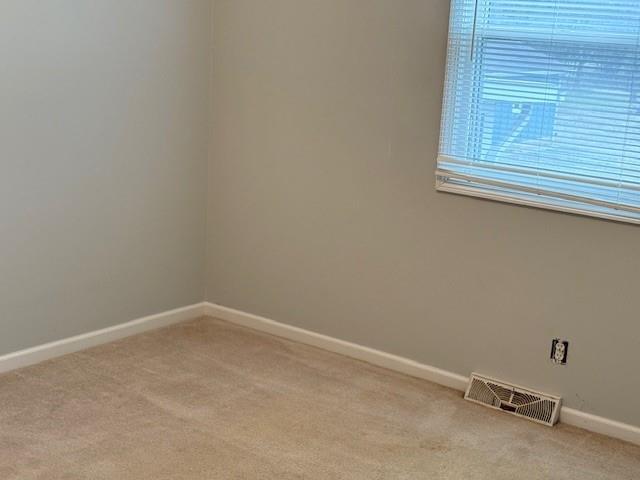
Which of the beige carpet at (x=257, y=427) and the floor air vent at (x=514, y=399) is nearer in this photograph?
the beige carpet at (x=257, y=427)

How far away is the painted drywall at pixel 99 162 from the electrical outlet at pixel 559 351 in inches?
73.2

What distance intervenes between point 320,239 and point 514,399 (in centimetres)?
114

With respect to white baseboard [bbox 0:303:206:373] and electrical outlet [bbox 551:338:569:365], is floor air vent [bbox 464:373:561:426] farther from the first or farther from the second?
white baseboard [bbox 0:303:206:373]

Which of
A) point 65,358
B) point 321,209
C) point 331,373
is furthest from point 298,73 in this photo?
point 65,358

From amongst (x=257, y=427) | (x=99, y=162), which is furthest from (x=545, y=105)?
(x=99, y=162)

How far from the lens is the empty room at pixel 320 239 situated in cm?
324

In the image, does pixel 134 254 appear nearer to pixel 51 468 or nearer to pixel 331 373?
pixel 331 373

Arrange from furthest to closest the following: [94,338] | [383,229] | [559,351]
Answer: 1. [94,338]
2. [383,229]
3. [559,351]

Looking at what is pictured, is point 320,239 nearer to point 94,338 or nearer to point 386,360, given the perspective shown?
point 386,360

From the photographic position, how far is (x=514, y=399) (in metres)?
3.61

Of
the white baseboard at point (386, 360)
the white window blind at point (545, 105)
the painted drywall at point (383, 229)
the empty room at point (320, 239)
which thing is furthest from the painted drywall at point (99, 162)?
the white window blind at point (545, 105)

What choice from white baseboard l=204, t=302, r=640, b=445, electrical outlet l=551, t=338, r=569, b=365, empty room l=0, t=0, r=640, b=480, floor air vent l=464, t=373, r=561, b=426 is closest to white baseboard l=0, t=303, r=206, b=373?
empty room l=0, t=0, r=640, b=480

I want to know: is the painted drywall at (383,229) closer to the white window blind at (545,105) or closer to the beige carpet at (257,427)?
the white window blind at (545,105)

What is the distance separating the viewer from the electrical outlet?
3488 mm
